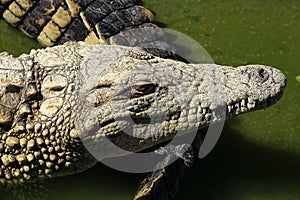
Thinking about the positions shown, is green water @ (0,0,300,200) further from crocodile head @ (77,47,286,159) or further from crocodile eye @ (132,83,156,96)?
crocodile eye @ (132,83,156,96)

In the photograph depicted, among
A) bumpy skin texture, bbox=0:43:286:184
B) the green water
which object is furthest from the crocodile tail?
bumpy skin texture, bbox=0:43:286:184

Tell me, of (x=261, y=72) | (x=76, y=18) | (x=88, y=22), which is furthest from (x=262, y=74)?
(x=76, y=18)

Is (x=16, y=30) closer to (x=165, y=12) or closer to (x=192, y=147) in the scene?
(x=165, y=12)

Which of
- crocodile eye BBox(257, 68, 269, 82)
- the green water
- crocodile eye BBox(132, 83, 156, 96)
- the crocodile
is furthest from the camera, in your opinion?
the crocodile

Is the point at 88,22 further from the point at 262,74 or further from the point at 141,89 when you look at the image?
the point at 262,74

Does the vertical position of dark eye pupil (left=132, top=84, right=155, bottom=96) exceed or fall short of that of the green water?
it exceeds it
